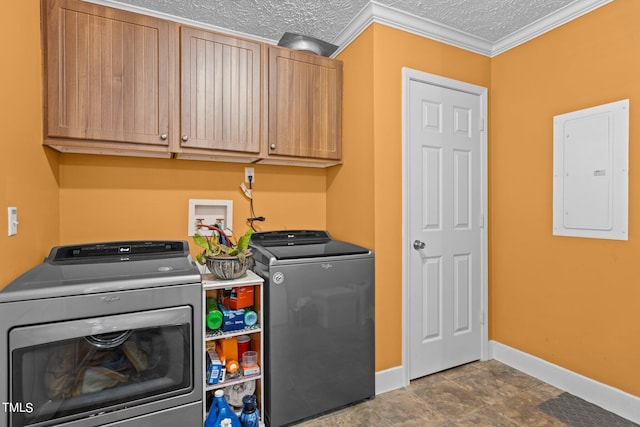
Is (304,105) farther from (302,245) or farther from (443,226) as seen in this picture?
(443,226)

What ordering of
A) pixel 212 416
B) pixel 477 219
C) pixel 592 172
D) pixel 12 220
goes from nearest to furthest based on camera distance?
pixel 12 220 < pixel 212 416 < pixel 592 172 < pixel 477 219

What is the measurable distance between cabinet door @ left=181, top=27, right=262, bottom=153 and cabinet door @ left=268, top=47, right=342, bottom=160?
0.12 metres

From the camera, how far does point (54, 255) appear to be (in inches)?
67.6

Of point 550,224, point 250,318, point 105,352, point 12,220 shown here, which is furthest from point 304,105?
point 550,224

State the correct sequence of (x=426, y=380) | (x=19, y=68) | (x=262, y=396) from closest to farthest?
(x=19, y=68) → (x=262, y=396) → (x=426, y=380)

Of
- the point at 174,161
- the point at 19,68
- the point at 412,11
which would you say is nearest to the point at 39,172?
the point at 19,68

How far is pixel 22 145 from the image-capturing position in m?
1.46

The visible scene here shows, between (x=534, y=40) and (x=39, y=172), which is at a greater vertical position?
(x=534, y=40)

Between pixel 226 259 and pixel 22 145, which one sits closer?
pixel 22 145

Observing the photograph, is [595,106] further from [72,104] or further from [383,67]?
[72,104]

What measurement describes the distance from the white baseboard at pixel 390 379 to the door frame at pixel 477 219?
0.10ft

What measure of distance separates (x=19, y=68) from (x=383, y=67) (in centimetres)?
193

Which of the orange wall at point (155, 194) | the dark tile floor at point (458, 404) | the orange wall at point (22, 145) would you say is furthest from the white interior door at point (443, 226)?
the orange wall at point (22, 145)

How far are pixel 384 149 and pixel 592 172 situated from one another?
1285 mm
